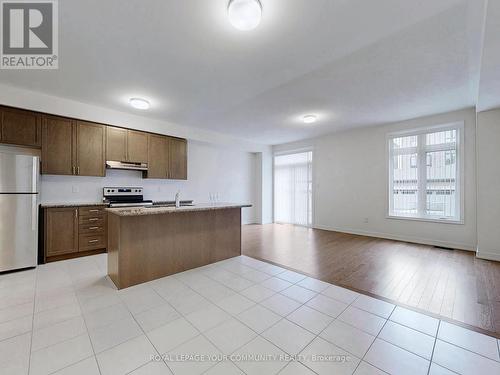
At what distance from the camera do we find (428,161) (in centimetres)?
471

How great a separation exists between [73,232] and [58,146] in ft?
4.87

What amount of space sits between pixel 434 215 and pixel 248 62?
16.1 ft

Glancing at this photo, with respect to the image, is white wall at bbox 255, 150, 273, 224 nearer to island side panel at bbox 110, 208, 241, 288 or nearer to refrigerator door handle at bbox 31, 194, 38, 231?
island side panel at bbox 110, 208, 241, 288

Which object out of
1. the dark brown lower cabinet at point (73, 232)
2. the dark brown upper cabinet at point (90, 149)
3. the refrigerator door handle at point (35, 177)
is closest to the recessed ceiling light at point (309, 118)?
the dark brown upper cabinet at point (90, 149)

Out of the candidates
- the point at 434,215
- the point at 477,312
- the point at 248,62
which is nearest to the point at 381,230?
the point at 434,215

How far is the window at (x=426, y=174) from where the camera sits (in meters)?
4.39

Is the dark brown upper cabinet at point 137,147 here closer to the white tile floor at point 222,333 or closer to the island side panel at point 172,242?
the island side panel at point 172,242

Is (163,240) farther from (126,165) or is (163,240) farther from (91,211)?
(126,165)

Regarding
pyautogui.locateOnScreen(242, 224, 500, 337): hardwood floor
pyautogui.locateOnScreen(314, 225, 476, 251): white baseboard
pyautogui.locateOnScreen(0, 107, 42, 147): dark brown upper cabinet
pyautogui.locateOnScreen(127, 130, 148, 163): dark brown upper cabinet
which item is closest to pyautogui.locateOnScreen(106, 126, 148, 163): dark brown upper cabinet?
pyautogui.locateOnScreen(127, 130, 148, 163): dark brown upper cabinet

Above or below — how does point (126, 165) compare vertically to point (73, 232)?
above

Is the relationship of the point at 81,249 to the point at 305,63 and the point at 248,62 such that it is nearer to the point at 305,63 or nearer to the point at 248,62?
the point at 248,62

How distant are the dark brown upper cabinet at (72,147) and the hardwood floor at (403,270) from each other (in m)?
3.29

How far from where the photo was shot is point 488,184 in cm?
369

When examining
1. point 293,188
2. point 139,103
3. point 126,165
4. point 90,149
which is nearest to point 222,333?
point 139,103
